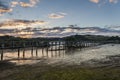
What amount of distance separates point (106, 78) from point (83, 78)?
1325 millimetres

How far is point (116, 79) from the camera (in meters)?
12.3

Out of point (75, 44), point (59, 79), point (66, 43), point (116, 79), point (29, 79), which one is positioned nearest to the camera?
point (116, 79)

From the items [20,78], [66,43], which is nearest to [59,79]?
[20,78]

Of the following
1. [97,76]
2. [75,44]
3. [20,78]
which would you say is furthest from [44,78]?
[75,44]

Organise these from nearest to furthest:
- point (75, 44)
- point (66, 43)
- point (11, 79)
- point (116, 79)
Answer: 1. point (116, 79)
2. point (11, 79)
3. point (66, 43)
4. point (75, 44)

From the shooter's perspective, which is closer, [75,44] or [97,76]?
[97,76]

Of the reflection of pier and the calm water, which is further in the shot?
the reflection of pier

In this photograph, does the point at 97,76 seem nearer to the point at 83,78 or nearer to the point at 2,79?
the point at 83,78

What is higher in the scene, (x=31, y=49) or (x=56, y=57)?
(x=31, y=49)

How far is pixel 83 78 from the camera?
13.1 m

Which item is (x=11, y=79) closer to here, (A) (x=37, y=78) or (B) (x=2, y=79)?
(B) (x=2, y=79)

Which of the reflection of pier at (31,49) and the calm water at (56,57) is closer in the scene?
the calm water at (56,57)

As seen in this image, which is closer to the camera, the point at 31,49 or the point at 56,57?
the point at 56,57

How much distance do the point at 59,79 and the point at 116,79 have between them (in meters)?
3.31
